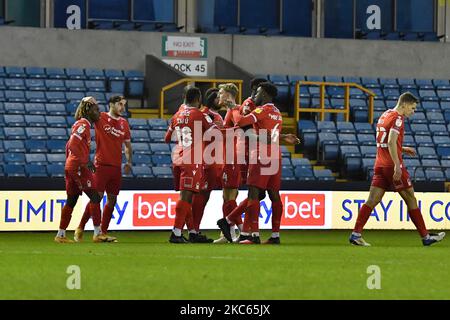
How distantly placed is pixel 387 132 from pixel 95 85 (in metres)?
14.0

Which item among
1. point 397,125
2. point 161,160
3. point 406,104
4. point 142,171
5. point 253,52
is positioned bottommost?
point 142,171

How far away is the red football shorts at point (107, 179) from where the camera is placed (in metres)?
17.0

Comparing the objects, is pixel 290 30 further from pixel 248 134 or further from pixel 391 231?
pixel 248 134

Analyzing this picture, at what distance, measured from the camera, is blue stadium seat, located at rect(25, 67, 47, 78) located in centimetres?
2902

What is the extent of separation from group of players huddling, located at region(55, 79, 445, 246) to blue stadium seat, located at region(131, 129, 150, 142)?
9811mm

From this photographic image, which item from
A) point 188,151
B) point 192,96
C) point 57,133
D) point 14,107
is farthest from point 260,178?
point 14,107

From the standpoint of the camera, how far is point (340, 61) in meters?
33.1

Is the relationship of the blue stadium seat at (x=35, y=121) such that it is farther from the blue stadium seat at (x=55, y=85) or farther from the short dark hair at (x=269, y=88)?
the short dark hair at (x=269, y=88)

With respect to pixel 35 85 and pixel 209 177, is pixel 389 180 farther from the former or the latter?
pixel 35 85

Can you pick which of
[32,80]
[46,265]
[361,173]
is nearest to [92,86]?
[32,80]

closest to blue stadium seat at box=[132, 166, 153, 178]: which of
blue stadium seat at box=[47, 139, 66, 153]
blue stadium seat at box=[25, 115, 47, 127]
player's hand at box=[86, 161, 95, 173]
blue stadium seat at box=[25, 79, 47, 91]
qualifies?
blue stadium seat at box=[47, 139, 66, 153]

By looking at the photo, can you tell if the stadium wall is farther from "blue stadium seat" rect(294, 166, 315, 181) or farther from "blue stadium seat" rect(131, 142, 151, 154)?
"blue stadium seat" rect(294, 166, 315, 181)

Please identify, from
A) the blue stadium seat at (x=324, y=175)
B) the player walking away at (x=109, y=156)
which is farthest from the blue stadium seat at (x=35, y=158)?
the player walking away at (x=109, y=156)

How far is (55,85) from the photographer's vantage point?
28750 millimetres
